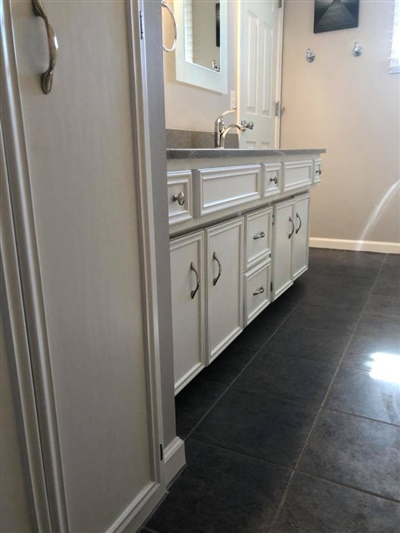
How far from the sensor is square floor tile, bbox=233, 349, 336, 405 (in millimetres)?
1590

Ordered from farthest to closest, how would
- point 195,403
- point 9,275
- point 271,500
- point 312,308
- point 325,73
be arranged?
point 325,73, point 312,308, point 195,403, point 271,500, point 9,275

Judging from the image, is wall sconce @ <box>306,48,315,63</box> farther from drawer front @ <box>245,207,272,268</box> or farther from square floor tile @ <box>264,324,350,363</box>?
square floor tile @ <box>264,324,350,363</box>

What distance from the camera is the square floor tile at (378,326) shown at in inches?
82.1

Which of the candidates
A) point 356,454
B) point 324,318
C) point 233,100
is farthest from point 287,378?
point 233,100

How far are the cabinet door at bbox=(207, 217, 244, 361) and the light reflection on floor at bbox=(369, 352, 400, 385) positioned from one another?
0.56 metres

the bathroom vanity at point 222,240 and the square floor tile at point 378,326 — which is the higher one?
the bathroom vanity at point 222,240

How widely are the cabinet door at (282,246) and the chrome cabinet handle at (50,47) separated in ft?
5.42

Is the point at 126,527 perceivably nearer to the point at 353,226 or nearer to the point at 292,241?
the point at 292,241

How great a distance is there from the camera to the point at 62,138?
69 cm

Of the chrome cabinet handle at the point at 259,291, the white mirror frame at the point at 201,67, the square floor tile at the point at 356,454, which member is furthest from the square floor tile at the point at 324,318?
the white mirror frame at the point at 201,67

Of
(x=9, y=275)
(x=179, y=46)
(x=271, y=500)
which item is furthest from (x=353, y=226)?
(x=9, y=275)

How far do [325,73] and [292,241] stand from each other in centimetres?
189

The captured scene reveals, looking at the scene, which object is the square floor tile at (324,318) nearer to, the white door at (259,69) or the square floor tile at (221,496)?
the square floor tile at (221,496)

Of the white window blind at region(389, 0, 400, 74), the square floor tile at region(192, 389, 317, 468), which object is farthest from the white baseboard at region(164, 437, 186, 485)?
the white window blind at region(389, 0, 400, 74)
